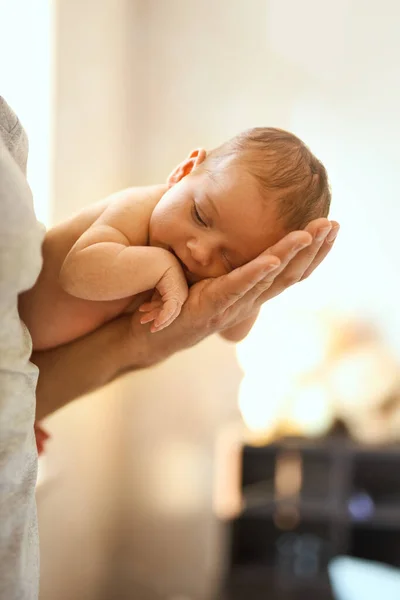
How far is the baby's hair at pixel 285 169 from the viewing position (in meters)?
0.77

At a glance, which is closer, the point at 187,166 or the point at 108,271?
the point at 108,271

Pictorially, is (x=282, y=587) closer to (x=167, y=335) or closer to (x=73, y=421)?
(x=73, y=421)

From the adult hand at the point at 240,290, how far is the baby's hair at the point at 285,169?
1.8 inches

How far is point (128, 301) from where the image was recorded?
0.82m

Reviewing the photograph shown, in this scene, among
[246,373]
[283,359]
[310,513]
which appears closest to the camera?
[310,513]

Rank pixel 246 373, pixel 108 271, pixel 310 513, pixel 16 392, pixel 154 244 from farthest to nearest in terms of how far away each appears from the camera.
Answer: pixel 246 373
pixel 310 513
pixel 154 244
pixel 108 271
pixel 16 392

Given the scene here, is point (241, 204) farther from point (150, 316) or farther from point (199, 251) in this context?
point (150, 316)

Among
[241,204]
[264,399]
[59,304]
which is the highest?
[241,204]

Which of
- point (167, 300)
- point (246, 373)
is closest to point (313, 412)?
point (246, 373)

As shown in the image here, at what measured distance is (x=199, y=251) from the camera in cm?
77

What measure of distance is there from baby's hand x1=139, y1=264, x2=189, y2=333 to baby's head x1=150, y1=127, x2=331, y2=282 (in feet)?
0.14

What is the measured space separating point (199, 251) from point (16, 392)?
29 cm

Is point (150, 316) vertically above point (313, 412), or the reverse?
point (150, 316)

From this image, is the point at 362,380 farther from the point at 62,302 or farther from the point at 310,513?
the point at 62,302
